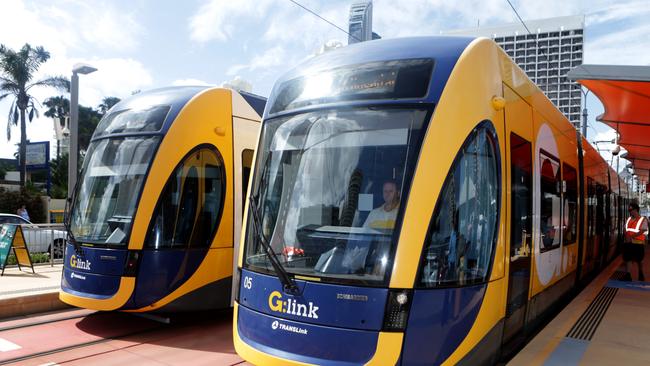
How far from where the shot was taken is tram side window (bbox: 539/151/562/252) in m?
6.32

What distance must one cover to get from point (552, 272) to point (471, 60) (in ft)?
12.4

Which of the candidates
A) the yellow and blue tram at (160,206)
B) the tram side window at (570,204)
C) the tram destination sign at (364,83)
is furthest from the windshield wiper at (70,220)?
the tram side window at (570,204)

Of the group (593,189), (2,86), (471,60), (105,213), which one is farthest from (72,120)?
(2,86)

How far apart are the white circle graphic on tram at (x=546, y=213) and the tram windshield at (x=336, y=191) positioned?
253cm

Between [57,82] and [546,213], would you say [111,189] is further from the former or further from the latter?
[57,82]

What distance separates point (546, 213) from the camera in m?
6.49

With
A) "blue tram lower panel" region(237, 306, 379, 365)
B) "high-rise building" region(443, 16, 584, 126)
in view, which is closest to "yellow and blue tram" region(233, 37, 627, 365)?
"blue tram lower panel" region(237, 306, 379, 365)

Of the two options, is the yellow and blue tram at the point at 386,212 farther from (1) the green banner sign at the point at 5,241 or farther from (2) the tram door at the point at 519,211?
(1) the green banner sign at the point at 5,241

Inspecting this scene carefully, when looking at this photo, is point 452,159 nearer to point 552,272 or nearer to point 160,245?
point 552,272

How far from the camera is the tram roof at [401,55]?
14.1 feet

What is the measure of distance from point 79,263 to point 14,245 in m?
4.81

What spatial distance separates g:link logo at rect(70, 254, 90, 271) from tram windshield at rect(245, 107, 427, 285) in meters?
3.19

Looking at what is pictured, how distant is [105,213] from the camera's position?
6.92m

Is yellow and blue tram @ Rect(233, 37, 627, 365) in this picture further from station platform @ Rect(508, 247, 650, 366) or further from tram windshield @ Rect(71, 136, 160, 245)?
tram windshield @ Rect(71, 136, 160, 245)
